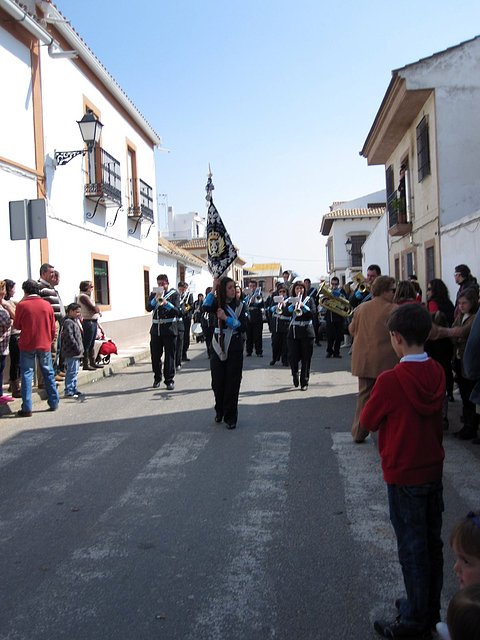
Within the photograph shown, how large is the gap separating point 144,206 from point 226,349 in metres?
14.6

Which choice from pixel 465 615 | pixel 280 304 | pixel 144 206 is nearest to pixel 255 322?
pixel 280 304

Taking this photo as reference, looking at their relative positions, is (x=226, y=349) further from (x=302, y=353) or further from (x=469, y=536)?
(x=469, y=536)

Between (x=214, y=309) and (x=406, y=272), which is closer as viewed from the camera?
(x=214, y=309)

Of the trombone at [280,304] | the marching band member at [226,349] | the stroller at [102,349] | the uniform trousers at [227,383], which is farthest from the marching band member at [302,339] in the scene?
the stroller at [102,349]

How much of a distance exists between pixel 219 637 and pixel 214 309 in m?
4.98

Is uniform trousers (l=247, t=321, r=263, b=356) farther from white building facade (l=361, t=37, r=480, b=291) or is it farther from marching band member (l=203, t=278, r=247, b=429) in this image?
marching band member (l=203, t=278, r=247, b=429)

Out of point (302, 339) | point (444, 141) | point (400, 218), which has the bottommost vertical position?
point (302, 339)

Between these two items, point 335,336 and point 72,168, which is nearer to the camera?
point 72,168

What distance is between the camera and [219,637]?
291 cm

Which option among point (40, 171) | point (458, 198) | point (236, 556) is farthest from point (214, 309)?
point (458, 198)

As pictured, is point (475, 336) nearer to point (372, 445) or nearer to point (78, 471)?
point (372, 445)

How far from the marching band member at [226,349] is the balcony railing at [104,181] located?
8.96 meters

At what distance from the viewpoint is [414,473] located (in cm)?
293

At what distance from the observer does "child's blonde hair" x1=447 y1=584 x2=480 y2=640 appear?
1.41 metres
